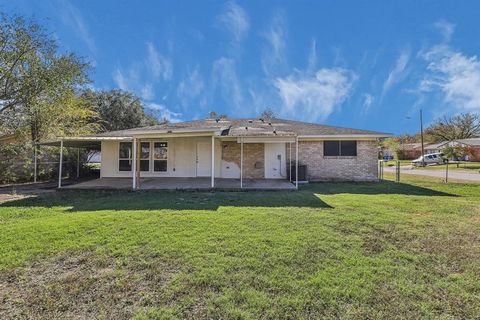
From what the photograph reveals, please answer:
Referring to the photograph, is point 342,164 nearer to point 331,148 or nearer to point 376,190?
point 331,148

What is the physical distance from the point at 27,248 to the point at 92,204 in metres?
4.08

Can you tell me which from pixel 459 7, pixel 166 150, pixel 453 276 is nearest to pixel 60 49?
pixel 166 150

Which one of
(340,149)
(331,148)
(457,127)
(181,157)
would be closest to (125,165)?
(181,157)

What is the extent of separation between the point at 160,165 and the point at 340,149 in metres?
10.3

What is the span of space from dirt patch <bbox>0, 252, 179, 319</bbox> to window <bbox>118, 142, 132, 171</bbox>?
39.3 feet

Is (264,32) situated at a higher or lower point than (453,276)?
higher

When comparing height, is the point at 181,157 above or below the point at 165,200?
above

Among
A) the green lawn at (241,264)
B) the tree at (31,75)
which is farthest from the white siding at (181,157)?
the green lawn at (241,264)

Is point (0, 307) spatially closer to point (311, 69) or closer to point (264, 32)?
point (264, 32)

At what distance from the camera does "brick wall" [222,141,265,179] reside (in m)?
15.7

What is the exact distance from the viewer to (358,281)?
12.1ft

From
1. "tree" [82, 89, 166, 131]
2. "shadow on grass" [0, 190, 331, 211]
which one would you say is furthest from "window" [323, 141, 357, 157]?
"tree" [82, 89, 166, 131]

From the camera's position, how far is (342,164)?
1575 centimetres

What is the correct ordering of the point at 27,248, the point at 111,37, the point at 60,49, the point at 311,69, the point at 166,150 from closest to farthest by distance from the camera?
the point at 27,248 < the point at 60,49 < the point at 166,150 < the point at 111,37 < the point at 311,69
